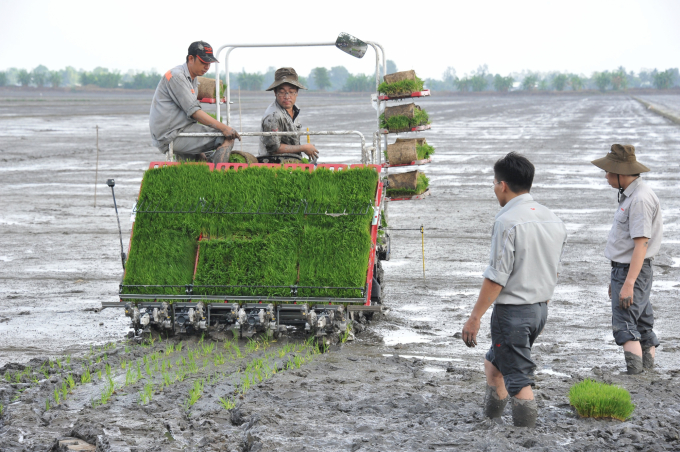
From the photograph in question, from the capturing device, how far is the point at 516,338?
186 inches

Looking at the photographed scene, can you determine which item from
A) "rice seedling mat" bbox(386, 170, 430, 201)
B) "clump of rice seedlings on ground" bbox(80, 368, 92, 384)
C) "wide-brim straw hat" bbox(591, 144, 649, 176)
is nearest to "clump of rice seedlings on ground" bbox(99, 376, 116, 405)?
"clump of rice seedlings on ground" bbox(80, 368, 92, 384)

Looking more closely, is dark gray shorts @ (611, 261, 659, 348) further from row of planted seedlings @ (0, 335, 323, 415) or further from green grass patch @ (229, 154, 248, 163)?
green grass patch @ (229, 154, 248, 163)

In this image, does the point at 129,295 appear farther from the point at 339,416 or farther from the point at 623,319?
the point at 623,319

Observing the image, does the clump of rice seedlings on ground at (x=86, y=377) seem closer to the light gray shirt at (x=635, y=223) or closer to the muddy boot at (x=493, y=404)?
the muddy boot at (x=493, y=404)

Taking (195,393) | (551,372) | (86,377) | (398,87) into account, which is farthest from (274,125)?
(551,372)

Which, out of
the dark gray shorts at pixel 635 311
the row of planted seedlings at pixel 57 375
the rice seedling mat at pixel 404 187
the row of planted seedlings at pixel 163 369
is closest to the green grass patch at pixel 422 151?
the rice seedling mat at pixel 404 187

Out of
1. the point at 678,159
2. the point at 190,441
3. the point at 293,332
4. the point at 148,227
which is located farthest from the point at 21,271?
the point at 678,159

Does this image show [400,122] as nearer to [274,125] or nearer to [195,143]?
[274,125]

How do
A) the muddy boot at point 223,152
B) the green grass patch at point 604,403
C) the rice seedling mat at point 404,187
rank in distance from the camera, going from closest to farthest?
the green grass patch at point 604,403, the muddy boot at point 223,152, the rice seedling mat at point 404,187

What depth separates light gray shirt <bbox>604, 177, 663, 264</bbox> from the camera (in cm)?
595

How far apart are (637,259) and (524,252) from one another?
180cm

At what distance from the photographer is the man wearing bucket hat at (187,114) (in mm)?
7797

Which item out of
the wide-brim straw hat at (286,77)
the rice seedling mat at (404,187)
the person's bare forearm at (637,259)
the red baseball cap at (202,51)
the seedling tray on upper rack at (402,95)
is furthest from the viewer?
the rice seedling mat at (404,187)

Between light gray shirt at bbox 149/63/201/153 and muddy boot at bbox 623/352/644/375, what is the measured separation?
4.89 metres
